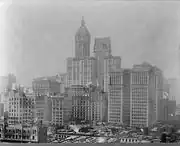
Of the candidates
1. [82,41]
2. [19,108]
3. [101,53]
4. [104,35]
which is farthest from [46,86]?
[104,35]

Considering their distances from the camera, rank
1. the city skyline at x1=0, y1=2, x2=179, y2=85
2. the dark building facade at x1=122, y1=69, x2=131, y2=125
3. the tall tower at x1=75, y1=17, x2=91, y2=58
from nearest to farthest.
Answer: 1. the city skyline at x1=0, y1=2, x2=179, y2=85
2. the tall tower at x1=75, y1=17, x2=91, y2=58
3. the dark building facade at x1=122, y1=69, x2=131, y2=125

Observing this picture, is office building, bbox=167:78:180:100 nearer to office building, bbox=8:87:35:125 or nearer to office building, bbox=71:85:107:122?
office building, bbox=71:85:107:122

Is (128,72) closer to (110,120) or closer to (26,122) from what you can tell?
(110,120)

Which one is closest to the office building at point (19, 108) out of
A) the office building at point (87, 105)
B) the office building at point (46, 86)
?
the office building at point (46, 86)

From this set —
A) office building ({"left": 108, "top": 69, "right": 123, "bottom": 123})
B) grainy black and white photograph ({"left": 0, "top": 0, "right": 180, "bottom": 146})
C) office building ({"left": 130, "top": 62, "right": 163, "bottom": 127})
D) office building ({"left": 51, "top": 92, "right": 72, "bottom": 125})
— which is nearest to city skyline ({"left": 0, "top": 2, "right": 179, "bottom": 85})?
grainy black and white photograph ({"left": 0, "top": 0, "right": 180, "bottom": 146})

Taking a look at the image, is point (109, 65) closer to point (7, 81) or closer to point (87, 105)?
point (87, 105)
